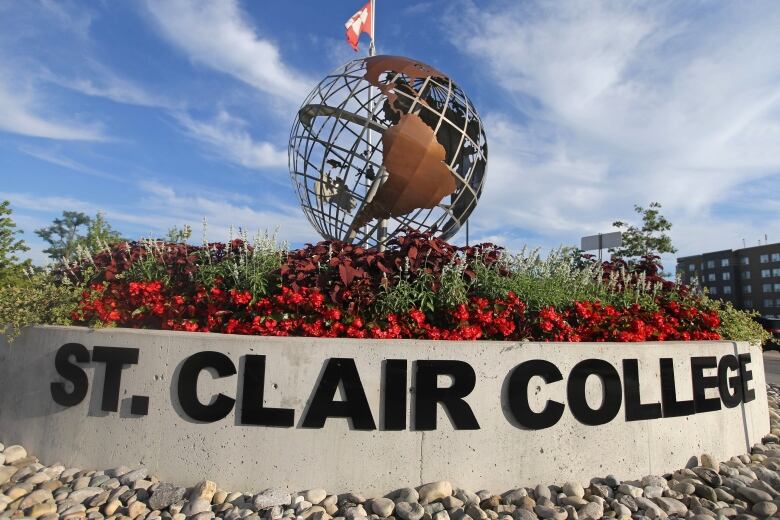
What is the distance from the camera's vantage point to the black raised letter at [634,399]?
13.1ft

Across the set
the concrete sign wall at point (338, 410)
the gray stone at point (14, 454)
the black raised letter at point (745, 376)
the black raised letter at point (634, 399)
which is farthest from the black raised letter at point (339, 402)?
the black raised letter at point (745, 376)

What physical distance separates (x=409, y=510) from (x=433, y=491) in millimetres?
288

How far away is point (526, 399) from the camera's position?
3701 mm

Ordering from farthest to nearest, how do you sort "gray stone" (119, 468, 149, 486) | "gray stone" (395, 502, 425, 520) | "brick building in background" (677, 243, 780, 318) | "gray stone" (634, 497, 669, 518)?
1. "brick building in background" (677, 243, 780, 318)
2. "gray stone" (119, 468, 149, 486)
3. "gray stone" (634, 497, 669, 518)
4. "gray stone" (395, 502, 425, 520)

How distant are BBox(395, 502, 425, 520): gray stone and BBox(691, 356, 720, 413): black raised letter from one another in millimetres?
2947

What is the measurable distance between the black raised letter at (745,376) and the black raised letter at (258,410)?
189 inches

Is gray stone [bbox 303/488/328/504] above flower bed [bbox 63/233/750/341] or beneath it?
beneath

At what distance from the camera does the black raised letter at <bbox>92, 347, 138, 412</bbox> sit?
3.71 m

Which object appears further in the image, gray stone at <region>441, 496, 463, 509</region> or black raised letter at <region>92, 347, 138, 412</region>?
black raised letter at <region>92, 347, 138, 412</region>

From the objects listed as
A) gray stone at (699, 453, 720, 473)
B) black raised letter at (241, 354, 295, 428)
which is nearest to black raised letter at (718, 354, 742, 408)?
gray stone at (699, 453, 720, 473)

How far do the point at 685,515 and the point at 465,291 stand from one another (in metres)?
2.38

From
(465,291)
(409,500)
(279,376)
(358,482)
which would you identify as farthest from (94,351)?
(465,291)

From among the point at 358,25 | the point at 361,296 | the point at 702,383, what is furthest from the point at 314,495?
the point at 358,25

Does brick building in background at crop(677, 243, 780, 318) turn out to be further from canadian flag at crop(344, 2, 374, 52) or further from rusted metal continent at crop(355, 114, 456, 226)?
rusted metal continent at crop(355, 114, 456, 226)
